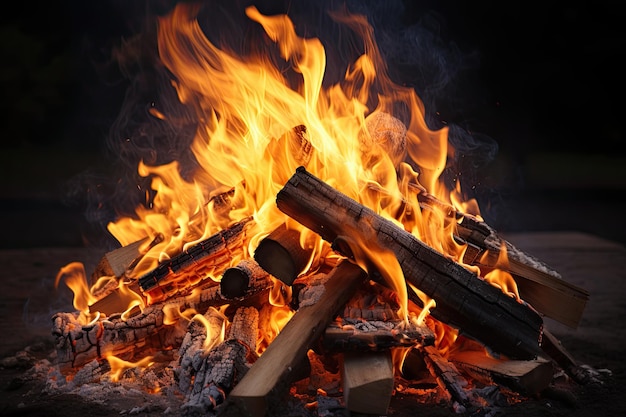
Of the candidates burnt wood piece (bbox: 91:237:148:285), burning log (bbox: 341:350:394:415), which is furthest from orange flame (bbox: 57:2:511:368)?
burning log (bbox: 341:350:394:415)

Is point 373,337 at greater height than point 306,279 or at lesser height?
lesser

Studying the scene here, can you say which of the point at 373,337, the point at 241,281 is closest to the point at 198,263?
the point at 241,281

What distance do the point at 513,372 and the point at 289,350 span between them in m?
1.01

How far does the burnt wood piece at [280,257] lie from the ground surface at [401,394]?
0.73 metres

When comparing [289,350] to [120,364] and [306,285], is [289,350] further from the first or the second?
[120,364]

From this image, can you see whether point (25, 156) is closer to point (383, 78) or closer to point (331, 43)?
point (331, 43)

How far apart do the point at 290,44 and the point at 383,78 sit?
0.92 m

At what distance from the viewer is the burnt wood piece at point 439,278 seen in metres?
2.62

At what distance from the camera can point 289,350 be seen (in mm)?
2451

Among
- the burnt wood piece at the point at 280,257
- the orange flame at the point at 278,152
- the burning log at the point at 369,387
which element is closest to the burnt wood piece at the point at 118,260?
the orange flame at the point at 278,152

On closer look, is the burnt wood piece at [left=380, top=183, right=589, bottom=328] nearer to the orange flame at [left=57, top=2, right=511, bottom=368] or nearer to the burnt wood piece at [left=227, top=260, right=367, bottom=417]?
the orange flame at [left=57, top=2, right=511, bottom=368]

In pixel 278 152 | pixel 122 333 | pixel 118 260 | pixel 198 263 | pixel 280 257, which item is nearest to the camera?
pixel 280 257

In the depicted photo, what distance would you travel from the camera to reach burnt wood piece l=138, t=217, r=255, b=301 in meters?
3.15

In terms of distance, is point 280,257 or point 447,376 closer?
point 447,376
